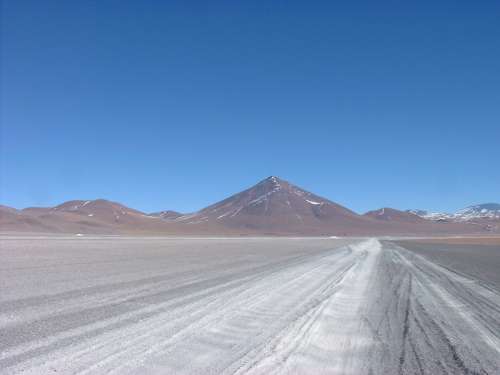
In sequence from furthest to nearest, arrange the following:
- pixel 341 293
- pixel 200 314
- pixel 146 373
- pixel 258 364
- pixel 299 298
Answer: pixel 341 293
pixel 299 298
pixel 200 314
pixel 258 364
pixel 146 373

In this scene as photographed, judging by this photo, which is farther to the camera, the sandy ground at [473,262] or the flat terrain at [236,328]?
the sandy ground at [473,262]

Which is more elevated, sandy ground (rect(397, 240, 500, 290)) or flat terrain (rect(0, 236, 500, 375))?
sandy ground (rect(397, 240, 500, 290))

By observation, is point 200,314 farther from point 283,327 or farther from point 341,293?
point 341,293

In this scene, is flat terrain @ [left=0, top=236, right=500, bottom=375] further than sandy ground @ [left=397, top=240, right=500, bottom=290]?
No

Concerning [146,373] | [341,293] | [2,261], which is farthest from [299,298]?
[2,261]

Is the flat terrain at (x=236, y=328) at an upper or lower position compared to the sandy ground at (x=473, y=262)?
lower

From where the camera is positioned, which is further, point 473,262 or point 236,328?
point 473,262

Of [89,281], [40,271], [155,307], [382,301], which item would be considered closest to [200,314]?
[155,307]

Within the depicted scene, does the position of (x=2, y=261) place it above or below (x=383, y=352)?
above

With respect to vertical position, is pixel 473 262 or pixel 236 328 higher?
pixel 473 262

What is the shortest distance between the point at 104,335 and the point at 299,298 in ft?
21.7

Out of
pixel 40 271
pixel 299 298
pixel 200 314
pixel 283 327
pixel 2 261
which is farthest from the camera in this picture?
pixel 2 261

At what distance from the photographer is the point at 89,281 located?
612 inches

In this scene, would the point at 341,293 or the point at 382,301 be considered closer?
the point at 382,301
